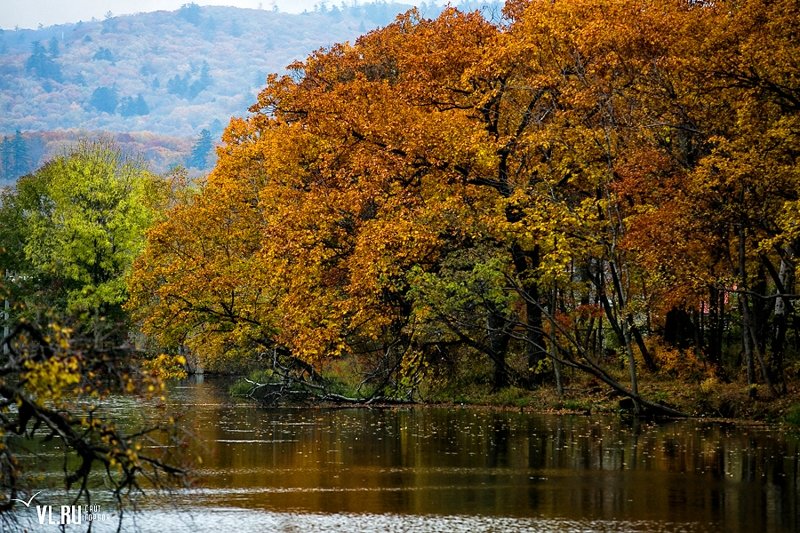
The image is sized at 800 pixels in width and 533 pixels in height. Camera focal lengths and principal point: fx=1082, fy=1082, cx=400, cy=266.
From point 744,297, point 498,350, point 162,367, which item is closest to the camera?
point 744,297

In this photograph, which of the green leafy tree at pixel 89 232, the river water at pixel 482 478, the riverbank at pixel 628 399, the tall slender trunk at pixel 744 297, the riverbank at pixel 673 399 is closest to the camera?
the river water at pixel 482 478

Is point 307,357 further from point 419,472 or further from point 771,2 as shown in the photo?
point 771,2

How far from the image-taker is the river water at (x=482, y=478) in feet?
58.6

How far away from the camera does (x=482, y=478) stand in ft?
75.3

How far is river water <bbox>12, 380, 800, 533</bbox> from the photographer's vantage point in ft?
58.6

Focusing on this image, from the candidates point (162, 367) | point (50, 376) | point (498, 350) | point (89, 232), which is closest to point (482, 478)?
point (50, 376)

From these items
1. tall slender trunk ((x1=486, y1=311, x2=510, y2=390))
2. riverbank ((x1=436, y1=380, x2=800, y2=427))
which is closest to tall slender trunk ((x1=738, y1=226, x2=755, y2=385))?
riverbank ((x1=436, y1=380, x2=800, y2=427))

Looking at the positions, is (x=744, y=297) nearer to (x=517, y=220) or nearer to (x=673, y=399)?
(x=673, y=399)

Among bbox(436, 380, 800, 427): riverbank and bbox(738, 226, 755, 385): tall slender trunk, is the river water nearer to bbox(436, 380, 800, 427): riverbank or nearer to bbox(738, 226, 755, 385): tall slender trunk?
bbox(436, 380, 800, 427): riverbank

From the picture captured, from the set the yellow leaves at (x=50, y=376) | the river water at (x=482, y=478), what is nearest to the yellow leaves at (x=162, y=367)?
the yellow leaves at (x=50, y=376)

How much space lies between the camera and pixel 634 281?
39.6 meters

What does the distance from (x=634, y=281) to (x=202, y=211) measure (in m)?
19.7

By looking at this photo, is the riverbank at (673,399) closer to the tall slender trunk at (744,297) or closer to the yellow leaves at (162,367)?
the tall slender trunk at (744,297)

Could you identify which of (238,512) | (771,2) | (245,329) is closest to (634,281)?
(771,2)
